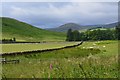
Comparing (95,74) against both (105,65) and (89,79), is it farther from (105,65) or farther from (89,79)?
(105,65)

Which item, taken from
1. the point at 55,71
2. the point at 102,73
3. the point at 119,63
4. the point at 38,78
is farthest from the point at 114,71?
the point at 38,78

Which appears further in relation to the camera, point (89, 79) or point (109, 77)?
point (109, 77)

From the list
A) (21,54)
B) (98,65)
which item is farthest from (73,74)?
(21,54)

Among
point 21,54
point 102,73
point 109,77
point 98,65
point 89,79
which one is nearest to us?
point 89,79

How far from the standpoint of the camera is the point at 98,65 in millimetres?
13992

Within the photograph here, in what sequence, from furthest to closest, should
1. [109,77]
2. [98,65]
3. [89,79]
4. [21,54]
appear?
[21,54]
[98,65]
[109,77]
[89,79]

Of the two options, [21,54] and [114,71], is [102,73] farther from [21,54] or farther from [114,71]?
[21,54]

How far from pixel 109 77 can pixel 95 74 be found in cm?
62

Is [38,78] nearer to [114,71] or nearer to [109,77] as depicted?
[109,77]

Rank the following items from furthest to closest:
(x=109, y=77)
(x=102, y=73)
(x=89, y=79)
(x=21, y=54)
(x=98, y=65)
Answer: (x=21, y=54)
(x=98, y=65)
(x=102, y=73)
(x=109, y=77)
(x=89, y=79)

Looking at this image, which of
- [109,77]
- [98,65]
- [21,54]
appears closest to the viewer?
[109,77]

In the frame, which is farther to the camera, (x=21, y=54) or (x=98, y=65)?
(x=21, y=54)

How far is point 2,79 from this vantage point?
10.6m

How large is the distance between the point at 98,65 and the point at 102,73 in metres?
1.81
